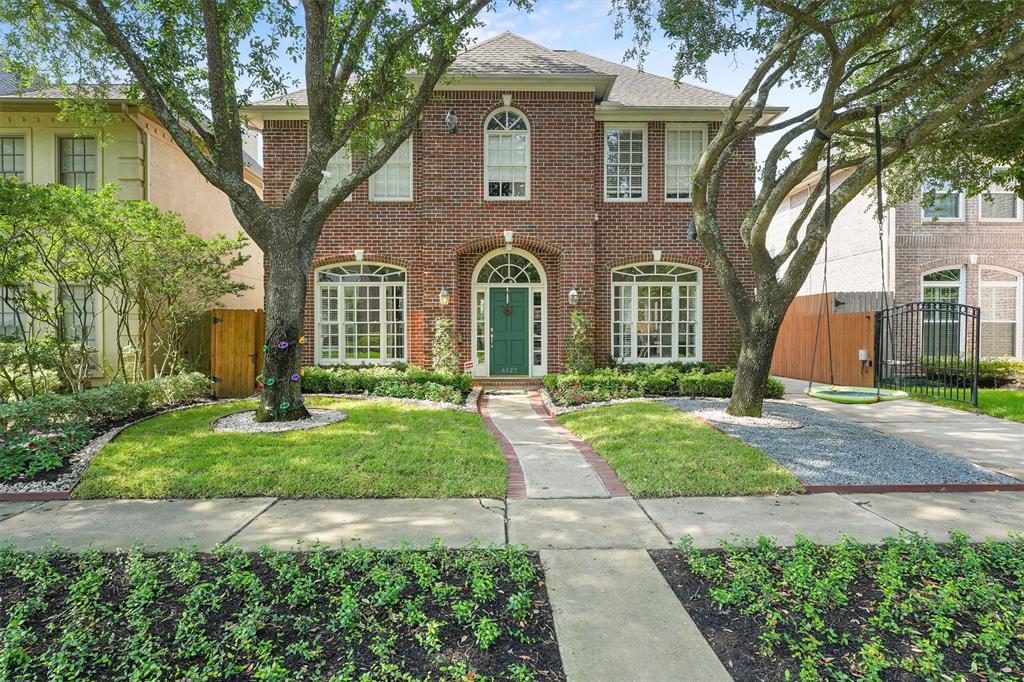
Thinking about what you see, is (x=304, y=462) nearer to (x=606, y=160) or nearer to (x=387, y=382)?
(x=387, y=382)

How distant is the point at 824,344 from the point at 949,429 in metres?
7.39

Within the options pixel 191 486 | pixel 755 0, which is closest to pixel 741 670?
pixel 191 486

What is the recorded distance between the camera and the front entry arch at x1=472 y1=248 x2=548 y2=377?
1391 cm

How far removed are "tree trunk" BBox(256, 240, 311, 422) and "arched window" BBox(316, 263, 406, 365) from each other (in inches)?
211

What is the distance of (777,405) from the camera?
34.7 ft

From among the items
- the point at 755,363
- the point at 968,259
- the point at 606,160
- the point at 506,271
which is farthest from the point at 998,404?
the point at 506,271

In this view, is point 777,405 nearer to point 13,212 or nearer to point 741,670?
point 741,670

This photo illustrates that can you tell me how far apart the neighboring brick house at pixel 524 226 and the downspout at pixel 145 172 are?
231 cm

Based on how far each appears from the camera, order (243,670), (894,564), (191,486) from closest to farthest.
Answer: (243,670) < (894,564) < (191,486)

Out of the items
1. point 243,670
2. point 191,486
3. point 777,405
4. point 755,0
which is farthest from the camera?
point 777,405

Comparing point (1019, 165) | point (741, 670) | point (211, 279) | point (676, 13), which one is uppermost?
point (676, 13)

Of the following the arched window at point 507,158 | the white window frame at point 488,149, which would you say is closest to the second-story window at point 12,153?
the white window frame at point 488,149

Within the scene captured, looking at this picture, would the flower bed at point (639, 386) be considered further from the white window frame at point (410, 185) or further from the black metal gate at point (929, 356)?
the white window frame at point (410, 185)

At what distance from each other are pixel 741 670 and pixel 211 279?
11438 mm
